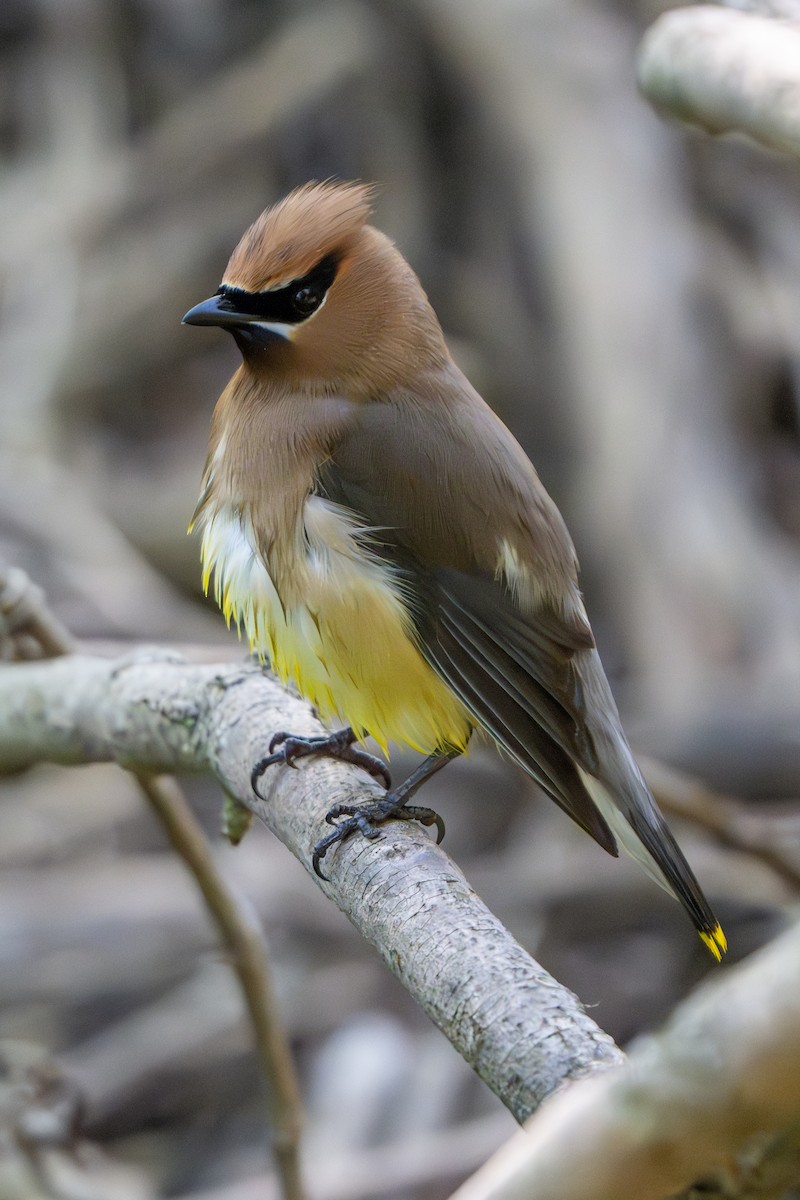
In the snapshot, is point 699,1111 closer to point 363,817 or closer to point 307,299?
point 363,817

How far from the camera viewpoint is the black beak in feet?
9.54

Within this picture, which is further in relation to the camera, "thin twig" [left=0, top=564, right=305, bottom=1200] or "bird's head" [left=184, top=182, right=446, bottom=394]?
"thin twig" [left=0, top=564, right=305, bottom=1200]

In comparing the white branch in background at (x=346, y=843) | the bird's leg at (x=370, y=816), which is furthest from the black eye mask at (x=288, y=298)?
the bird's leg at (x=370, y=816)

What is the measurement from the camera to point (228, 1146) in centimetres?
411

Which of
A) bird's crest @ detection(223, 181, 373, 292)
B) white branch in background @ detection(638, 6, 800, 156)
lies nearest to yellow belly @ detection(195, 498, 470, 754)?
bird's crest @ detection(223, 181, 373, 292)

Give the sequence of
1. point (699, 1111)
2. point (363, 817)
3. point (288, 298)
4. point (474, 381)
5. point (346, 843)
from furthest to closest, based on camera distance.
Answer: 1. point (474, 381)
2. point (288, 298)
3. point (363, 817)
4. point (346, 843)
5. point (699, 1111)

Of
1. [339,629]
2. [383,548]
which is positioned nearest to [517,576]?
[383,548]

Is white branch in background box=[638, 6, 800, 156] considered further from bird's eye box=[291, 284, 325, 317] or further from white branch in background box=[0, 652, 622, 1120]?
white branch in background box=[0, 652, 622, 1120]

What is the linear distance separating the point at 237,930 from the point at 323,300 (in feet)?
4.27

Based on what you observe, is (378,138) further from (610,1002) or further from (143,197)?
(610,1002)

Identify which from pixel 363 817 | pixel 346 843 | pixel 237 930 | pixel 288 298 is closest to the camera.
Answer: pixel 346 843

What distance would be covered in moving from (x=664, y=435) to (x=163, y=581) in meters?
2.09

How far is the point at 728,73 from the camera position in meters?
2.94

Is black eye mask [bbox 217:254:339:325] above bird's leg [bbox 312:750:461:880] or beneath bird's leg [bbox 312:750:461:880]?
above
